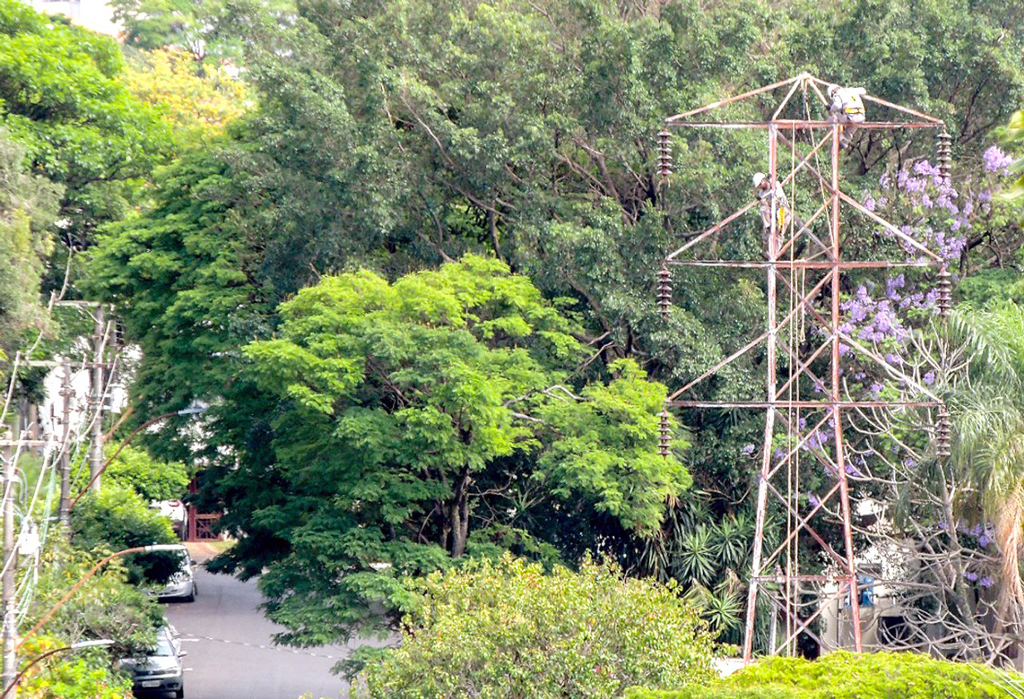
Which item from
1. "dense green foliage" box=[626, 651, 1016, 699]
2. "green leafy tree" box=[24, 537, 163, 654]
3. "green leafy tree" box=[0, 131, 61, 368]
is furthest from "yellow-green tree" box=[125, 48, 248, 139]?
Answer: "dense green foliage" box=[626, 651, 1016, 699]

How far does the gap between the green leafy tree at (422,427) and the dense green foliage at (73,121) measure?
11821 millimetres

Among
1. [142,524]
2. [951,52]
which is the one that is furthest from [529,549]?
[951,52]

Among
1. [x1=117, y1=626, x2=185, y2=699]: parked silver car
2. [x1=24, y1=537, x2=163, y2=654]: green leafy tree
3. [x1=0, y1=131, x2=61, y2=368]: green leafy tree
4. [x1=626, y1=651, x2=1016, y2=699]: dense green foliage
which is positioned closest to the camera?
[x1=626, y1=651, x2=1016, y2=699]: dense green foliage

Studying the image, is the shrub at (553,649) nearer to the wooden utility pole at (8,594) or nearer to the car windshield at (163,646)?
the wooden utility pole at (8,594)

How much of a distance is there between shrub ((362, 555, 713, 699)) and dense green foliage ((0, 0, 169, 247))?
20666 mm

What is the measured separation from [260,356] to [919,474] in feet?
34.0

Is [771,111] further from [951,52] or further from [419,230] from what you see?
[419,230]

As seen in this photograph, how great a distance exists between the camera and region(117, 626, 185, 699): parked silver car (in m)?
29.8

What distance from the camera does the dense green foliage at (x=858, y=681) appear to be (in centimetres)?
1586

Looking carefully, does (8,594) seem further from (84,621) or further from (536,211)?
(536,211)

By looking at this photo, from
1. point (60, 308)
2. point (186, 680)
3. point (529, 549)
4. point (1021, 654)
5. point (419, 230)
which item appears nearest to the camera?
point (1021, 654)

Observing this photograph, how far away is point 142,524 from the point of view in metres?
31.5

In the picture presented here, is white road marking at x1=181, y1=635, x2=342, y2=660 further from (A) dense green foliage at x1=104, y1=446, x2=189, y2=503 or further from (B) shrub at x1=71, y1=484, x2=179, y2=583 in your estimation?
(B) shrub at x1=71, y1=484, x2=179, y2=583

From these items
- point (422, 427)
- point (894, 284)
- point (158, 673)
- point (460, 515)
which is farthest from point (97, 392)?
point (894, 284)
